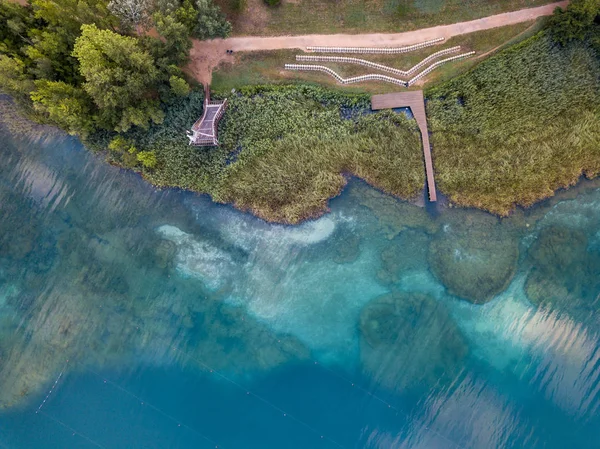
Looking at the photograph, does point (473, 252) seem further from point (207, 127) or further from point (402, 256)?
point (207, 127)

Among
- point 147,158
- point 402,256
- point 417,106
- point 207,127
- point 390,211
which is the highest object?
point 417,106

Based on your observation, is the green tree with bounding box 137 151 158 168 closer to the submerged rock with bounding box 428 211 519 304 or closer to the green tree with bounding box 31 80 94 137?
the green tree with bounding box 31 80 94 137

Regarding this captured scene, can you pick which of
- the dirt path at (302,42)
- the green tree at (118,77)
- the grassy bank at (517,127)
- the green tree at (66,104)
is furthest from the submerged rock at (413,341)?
the green tree at (66,104)

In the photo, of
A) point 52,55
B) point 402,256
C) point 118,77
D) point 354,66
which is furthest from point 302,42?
point 402,256

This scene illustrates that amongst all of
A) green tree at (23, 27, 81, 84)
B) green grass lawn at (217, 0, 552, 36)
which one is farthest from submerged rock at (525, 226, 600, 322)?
green tree at (23, 27, 81, 84)

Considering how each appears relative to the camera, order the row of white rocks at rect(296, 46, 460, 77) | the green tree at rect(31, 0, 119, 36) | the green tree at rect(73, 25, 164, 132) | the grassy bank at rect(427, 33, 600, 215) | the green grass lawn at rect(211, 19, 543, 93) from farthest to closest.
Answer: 1. the row of white rocks at rect(296, 46, 460, 77)
2. the green grass lawn at rect(211, 19, 543, 93)
3. the grassy bank at rect(427, 33, 600, 215)
4. the green tree at rect(31, 0, 119, 36)
5. the green tree at rect(73, 25, 164, 132)

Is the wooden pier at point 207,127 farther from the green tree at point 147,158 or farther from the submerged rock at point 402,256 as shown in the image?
the submerged rock at point 402,256
